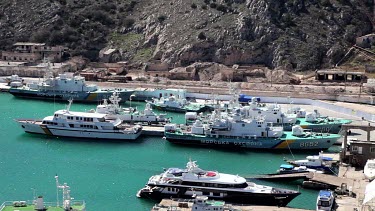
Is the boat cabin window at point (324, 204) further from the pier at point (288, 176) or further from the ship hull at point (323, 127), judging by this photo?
the ship hull at point (323, 127)

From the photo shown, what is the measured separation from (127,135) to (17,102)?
21062 mm

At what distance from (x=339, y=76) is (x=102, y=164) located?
39936 millimetres

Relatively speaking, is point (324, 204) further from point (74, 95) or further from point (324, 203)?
point (74, 95)

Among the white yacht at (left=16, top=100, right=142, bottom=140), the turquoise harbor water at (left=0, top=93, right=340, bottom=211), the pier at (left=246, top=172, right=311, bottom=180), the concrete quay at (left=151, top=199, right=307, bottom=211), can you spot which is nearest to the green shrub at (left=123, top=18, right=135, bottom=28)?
the turquoise harbor water at (left=0, top=93, right=340, bottom=211)

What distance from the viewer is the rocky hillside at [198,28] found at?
9025cm

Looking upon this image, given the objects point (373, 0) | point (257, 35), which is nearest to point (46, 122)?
point (257, 35)

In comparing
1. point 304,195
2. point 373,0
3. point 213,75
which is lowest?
point 304,195

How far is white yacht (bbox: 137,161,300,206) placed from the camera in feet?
142

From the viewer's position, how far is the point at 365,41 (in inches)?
3615

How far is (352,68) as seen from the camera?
290 ft

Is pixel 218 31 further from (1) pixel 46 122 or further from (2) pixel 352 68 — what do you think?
(1) pixel 46 122

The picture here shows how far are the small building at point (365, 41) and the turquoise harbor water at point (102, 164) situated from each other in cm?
3829

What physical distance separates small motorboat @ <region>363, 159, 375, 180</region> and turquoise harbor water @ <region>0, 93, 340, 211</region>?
11.3 ft

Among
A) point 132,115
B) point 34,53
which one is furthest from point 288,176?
point 34,53
